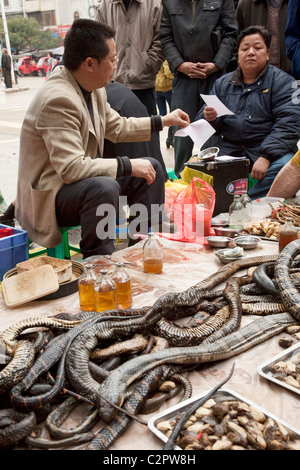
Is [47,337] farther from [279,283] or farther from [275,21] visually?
[275,21]

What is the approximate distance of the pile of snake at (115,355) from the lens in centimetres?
145

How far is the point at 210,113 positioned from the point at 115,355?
3.19m

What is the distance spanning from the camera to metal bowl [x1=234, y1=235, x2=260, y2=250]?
117 inches

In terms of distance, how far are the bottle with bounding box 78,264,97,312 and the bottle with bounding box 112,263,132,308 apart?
0.35 ft

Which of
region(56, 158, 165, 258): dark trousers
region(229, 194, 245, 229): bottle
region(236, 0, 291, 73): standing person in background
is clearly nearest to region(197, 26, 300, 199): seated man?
region(236, 0, 291, 73): standing person in background

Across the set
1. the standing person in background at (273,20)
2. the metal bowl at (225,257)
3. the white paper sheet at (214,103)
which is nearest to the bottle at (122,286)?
the metal bowl at (225,257)

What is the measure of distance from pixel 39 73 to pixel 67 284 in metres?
10.3

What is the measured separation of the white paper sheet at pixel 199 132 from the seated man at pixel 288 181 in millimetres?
659

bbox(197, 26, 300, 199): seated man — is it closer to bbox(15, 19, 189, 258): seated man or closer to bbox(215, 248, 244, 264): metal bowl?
bbox(15, 19, 189, 258): seated man

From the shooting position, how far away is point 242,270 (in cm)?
268

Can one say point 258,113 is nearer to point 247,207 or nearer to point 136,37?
point 247,207

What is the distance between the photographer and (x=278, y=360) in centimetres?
175

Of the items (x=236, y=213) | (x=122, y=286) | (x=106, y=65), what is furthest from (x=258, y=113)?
(x=122, y=286)

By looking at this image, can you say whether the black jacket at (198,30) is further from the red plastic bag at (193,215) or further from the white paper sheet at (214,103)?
the red plastic bag at (193,215)
